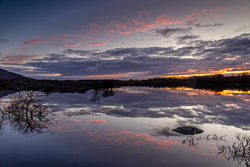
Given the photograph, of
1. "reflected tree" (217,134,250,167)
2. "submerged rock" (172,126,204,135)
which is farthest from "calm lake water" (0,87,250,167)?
"submerged rock" (172,126,204,135)

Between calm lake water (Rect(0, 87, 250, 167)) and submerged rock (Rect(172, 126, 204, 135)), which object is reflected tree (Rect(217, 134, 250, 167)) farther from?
submerged rock (Rect(172, 126, 204, 135))

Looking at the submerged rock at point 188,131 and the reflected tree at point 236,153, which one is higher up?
the submerged rock at point 188,131

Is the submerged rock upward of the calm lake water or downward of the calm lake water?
upward

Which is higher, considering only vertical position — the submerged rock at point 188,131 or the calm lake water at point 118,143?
the submerged rock at point 188,131

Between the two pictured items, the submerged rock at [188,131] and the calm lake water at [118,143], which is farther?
the submerged rock at [188,131]

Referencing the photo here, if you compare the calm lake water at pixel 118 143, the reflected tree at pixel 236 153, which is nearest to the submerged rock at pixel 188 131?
the calm lake water at pixel 118 143

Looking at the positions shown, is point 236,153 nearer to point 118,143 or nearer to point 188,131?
point 188,131

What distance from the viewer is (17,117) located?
36.4 ft

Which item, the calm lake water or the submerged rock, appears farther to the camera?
the submerged rock

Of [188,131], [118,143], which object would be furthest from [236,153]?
[118,143]

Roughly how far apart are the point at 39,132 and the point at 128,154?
537cm

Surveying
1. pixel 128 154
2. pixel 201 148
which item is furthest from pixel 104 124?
pixel 201 148

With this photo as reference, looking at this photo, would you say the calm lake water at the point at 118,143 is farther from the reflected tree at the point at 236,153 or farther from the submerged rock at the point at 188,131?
the submerged rock at the point at 188,131

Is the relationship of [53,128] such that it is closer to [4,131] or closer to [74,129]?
[74,129]
